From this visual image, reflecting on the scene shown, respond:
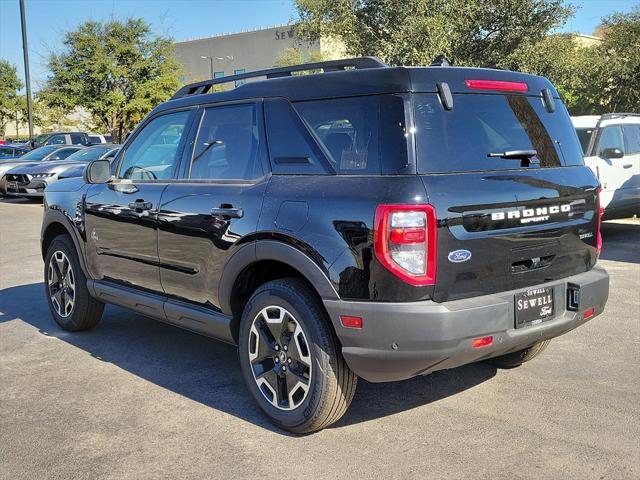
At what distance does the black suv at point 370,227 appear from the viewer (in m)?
3.24

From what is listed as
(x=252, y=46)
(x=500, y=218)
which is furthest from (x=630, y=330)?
(x=252, y=46)

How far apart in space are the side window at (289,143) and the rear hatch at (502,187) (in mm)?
630

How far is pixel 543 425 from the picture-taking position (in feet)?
12.4

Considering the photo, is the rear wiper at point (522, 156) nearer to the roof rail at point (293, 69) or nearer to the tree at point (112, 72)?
the roof rail at point (293, 69)

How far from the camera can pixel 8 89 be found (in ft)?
158

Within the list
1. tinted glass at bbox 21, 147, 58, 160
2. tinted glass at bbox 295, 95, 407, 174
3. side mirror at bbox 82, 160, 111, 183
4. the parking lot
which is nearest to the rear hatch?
tinted glass at bbox 295, 95, 407, 174

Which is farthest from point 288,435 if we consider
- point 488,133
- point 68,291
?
point 68,291

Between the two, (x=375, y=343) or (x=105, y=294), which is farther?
(x=105, y=294)

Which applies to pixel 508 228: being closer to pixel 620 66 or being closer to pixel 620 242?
pixel 620 242

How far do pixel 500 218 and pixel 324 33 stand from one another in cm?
2299

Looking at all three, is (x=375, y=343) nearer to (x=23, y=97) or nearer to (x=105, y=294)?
(x=105, y=294)

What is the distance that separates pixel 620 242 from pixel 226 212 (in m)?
8.10

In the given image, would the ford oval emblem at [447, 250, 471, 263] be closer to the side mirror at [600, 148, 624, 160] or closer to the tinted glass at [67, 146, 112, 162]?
the side mirror at [600, 148, 624, 160]

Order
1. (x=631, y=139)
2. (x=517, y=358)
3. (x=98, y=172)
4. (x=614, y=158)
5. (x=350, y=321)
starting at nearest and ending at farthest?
1. (x=350, y=321)
2. (x=517, y=358)
3. (x=98, y=172)
4. (x=614, y=158)
5. (x=631, y=139)
